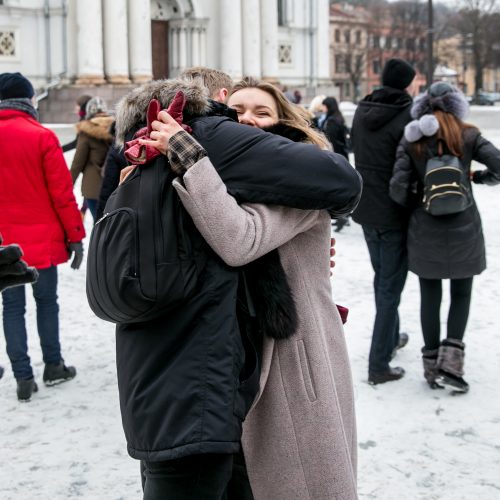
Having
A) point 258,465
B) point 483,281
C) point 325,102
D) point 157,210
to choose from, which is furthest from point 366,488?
point 325,102

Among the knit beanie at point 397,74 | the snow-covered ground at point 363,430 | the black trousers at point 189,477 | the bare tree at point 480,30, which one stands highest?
the bare tree at point 480,30

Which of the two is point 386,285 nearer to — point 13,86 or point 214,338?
point 13,86

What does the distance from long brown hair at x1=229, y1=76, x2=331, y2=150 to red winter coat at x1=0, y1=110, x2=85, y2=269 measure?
2472 mm

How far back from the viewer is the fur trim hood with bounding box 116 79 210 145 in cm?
232

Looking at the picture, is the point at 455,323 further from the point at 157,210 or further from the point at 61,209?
the point at 157,210

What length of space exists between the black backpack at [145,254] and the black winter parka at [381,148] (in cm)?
301

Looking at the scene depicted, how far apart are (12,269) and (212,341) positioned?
1.96 ft

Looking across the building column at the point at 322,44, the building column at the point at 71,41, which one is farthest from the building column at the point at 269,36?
the building column at the point at 71,41

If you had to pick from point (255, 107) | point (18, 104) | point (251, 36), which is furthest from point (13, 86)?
point (251, 36)

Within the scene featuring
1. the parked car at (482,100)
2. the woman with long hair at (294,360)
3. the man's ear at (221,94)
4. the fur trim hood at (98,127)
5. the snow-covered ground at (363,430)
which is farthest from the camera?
the parked car at (482,100)

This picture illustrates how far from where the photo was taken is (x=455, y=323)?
5.00m

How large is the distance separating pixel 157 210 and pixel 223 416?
547 millimetres

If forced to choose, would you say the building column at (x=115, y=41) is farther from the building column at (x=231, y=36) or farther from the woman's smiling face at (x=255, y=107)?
the woman's smiling face at (x=255, y=107)

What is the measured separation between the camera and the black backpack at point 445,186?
4.64 meters
